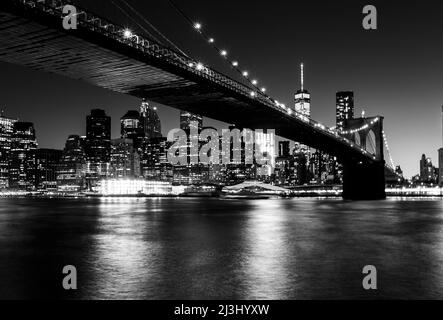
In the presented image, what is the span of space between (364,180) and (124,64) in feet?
138

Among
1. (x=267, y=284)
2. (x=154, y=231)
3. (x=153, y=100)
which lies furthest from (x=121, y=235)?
(x=153, y=100)

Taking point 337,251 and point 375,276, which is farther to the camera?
point 337,251

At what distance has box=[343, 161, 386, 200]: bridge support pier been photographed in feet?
198

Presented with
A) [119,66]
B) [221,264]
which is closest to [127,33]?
[119,66]

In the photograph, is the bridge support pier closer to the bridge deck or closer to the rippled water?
the bridge deck

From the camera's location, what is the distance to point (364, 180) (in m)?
60.8

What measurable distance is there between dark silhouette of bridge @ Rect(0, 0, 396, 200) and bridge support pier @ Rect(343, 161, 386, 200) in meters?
14.5

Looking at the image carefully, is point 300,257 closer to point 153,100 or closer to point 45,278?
point 45,278

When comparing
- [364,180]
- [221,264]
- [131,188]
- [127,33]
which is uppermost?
[127,33]

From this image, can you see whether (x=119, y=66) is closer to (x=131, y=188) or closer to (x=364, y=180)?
(x=364, y=180)

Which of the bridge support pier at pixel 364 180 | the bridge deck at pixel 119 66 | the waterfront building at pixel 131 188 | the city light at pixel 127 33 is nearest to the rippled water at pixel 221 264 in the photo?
the bridge deck at pixel 119 66

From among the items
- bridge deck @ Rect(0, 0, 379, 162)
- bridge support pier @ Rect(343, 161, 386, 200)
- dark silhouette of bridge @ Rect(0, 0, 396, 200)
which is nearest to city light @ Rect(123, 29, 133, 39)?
dark silhouette of bridge @ Rect(0, 0, 396, 200)

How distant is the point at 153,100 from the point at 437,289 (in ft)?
99.0
